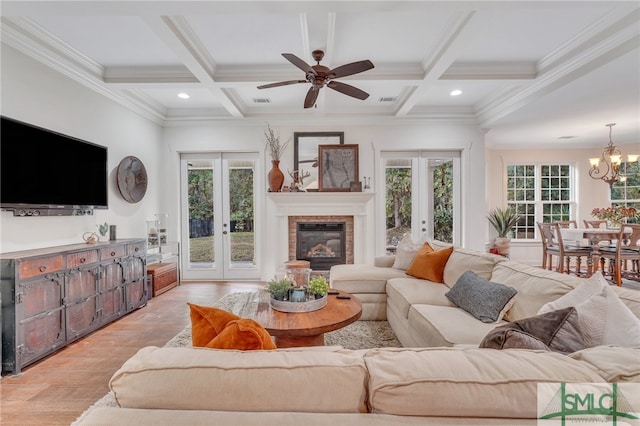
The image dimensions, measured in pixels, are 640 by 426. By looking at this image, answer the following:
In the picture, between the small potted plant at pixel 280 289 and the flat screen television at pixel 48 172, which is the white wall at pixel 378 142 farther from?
the small potted plant at pixel 280 289

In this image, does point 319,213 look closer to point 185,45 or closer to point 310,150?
point 310,150

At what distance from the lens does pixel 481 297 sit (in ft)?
7.54

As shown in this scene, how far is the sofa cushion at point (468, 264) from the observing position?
2748 millimetres

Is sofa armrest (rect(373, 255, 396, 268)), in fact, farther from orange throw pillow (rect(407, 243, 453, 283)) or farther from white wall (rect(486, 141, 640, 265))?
white wall (rect(486, 141, 640, 265))

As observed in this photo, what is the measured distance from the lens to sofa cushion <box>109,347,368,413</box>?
0.81 meters

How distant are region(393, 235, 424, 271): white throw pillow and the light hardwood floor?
8.30 ft

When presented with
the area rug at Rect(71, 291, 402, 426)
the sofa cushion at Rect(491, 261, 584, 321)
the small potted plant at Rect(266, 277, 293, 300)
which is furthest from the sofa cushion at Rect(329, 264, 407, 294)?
the sofa cushion at Rect(491, 261, 584, 321)

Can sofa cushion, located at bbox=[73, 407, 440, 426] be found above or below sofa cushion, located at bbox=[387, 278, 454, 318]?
above

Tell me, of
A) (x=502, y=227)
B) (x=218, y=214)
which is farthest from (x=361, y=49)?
(x=502, y=227)

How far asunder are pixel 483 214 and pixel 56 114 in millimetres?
6101

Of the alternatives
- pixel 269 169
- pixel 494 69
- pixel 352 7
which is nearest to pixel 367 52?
pixel 352 7

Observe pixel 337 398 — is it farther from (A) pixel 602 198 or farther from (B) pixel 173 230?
(A) pixel 602 198

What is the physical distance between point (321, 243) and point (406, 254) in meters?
2.00

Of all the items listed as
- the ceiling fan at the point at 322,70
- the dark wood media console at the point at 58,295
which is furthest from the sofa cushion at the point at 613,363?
the dark wood media console at the point at 58,295
